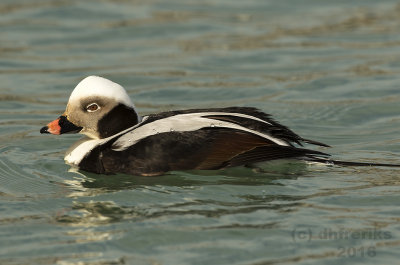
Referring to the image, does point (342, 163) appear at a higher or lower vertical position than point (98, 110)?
lower

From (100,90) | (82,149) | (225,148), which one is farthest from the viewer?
(82,149)

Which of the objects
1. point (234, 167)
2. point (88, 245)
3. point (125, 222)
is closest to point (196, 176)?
point (234, 167)

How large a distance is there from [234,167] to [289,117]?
2598 millimetres

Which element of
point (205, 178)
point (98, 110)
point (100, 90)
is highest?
point (100, 90)

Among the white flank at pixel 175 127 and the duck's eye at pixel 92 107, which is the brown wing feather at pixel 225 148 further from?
the duck's eye at pixel 92 107

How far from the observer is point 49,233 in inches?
239

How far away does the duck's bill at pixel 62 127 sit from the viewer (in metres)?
7.69

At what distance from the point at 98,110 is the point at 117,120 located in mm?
184

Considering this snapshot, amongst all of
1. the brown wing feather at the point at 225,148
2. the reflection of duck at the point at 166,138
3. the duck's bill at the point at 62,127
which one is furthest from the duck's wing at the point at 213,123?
the duck's bill at the point at 62,127

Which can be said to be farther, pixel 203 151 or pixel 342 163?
pixel 342 163

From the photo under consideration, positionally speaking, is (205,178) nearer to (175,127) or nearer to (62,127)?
(175,127)

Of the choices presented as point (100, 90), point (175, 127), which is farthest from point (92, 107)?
point (175, 127)

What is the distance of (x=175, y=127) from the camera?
7148 millimetres

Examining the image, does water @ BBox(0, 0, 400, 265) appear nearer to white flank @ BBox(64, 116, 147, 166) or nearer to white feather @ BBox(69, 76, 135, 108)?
white flank @ BBox(64, 116, 147, 166)
